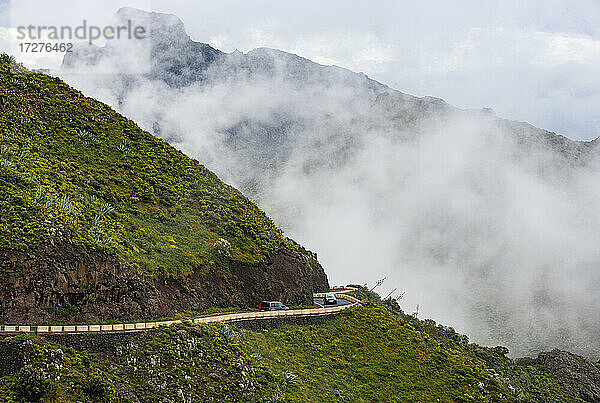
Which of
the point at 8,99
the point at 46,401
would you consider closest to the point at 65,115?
the point at 8,99

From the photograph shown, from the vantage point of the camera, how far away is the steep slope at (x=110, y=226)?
22516mm

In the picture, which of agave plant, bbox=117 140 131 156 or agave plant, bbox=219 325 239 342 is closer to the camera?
agave plant, bbox=219 325 239 342

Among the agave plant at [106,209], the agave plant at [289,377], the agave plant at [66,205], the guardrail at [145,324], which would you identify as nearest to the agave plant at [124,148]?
the agave plant at [106,209]

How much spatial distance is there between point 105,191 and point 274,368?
14.5 metres

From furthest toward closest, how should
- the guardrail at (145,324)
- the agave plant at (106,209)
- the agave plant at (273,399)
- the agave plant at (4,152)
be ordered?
the agave plant at (106,209), the agave plant at (4,152), the agave plant at (273,399), the guardrail at (145,324)

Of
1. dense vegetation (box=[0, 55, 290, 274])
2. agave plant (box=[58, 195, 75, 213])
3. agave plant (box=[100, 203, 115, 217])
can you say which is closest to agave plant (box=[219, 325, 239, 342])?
dense vegetation (box=[0, 55, 290, 274])

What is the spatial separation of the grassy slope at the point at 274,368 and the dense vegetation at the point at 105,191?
5421 millimetres

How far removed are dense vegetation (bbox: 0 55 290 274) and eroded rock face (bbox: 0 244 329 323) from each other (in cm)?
70

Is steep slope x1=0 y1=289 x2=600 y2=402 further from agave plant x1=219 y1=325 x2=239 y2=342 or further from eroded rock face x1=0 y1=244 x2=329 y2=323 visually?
eroded rock face x1=0 y1=244 x2=329 y2=323

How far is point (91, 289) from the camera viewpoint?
77.2 ft

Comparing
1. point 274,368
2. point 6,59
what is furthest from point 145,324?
point 6,59

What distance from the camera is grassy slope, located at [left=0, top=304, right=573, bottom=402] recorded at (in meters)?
19.2

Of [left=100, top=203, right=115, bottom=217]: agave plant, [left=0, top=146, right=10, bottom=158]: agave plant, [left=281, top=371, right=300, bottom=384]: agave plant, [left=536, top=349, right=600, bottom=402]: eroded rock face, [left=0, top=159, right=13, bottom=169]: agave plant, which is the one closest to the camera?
[left=0, top=159, right=13, bottom=169]: agave plant

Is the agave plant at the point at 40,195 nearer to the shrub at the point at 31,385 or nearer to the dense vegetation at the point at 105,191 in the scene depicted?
the dense vegetation at the point at 105,191
